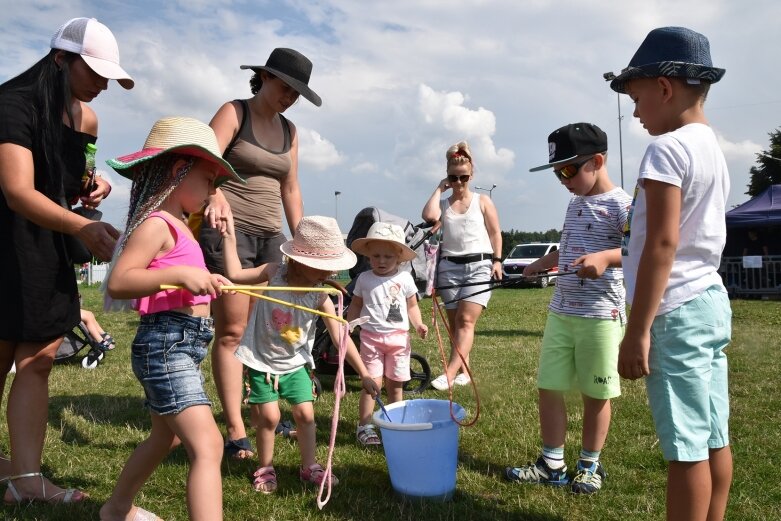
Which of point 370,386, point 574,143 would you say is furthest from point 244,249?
point 574,143

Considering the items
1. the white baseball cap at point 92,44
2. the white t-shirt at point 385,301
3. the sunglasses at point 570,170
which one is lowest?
the white t-shirt at point 385,301

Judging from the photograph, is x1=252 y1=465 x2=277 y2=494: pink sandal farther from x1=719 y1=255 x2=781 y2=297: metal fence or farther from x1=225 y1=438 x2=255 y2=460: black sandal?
x1=719 y1=255 x2=781 y2=297: metal fence

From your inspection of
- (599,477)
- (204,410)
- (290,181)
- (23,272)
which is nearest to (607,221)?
(599,477)

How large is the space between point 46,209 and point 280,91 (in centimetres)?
141

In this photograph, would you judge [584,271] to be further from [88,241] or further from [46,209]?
[46,209]

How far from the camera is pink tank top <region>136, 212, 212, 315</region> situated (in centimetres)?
233

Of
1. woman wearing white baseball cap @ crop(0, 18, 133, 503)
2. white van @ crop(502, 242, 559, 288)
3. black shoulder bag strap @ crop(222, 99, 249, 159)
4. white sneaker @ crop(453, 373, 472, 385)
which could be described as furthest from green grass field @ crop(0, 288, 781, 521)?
white van @ crop(502, 242, 559, 288)

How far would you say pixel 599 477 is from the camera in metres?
3.21

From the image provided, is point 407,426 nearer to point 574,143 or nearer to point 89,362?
point 574,143

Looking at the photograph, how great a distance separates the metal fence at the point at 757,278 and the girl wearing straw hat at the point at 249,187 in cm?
1579

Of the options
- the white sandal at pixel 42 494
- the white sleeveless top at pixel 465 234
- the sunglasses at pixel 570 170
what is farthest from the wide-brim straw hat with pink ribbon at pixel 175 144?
the white sleeveless top at pixel 465 234

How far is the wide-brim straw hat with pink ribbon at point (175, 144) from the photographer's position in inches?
93.2

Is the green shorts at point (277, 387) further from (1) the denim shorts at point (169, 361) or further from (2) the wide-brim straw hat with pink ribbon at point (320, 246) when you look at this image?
(1) the denim shorts at point (169, 361)

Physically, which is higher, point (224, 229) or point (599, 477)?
point (224, 229)
